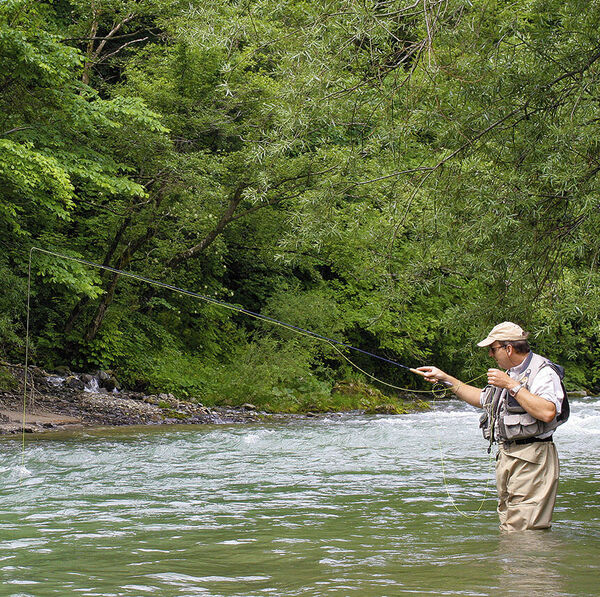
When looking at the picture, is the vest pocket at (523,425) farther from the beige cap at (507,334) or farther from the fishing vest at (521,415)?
the beige cap at (507,334)

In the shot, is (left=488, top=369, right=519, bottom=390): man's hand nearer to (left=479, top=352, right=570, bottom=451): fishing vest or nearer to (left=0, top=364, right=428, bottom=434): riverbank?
(left=479, top=352, right=570, bottom=451): fishing vest

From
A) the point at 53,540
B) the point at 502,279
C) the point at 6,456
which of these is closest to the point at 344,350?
the point at 6,456

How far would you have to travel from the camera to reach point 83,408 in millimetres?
15109

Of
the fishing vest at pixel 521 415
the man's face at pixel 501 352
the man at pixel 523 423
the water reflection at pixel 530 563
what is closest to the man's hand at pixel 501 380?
the man at pixel 523 423

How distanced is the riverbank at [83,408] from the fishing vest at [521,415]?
9.11 m

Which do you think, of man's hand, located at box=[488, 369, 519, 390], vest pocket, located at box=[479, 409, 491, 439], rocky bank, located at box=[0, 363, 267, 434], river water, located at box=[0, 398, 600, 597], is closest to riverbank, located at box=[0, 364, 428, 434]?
rocky bank, located at box=[0, 363, 267, 434]

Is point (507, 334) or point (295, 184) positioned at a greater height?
point (295, 184)

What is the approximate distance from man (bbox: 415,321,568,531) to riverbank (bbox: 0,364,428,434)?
9053 mm

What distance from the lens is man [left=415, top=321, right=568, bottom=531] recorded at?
16.3 ft

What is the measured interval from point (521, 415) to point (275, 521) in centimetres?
232

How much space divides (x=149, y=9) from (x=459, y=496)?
15.2m

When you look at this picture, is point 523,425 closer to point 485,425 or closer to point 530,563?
point 485,425

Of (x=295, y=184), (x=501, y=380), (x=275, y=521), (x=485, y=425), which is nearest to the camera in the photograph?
(x=501, y=380)

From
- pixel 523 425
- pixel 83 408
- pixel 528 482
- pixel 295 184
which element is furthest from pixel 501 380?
pixel 295 184
